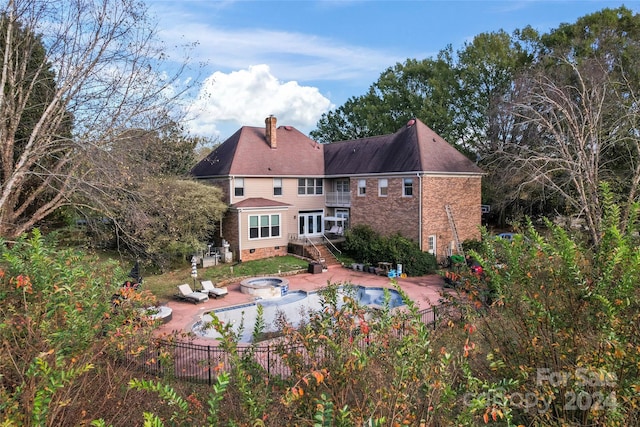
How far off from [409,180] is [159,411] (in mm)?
21118

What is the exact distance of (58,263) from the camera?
16.8 feet

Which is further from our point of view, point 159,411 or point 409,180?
point 409,180

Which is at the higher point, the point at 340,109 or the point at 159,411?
the point at 340,109

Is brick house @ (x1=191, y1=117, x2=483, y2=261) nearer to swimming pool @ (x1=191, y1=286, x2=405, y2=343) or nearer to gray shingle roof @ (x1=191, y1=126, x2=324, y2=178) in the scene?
gray shingle roof @ (x1=191, y1=126, x2=324, y2=178)

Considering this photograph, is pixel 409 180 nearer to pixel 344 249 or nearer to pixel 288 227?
pixel 344 249

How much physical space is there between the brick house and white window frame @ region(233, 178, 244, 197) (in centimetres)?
7

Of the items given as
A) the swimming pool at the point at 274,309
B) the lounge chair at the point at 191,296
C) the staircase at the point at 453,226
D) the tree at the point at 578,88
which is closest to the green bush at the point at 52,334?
the swimming pool at the point at 274,309

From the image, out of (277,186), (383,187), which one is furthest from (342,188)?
(277,186)

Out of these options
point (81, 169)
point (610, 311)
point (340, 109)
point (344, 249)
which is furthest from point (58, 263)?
point (340, 109)

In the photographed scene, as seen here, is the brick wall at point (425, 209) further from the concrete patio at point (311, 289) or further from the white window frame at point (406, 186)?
the concrete patio at point (311, 289)

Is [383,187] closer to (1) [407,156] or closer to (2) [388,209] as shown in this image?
(2) [388,209]

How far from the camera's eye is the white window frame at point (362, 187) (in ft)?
89.4

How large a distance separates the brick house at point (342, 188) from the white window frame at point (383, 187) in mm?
67

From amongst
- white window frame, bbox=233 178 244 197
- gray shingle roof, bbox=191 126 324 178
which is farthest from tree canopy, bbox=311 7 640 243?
white window frame, bbox=233 178 244 197
